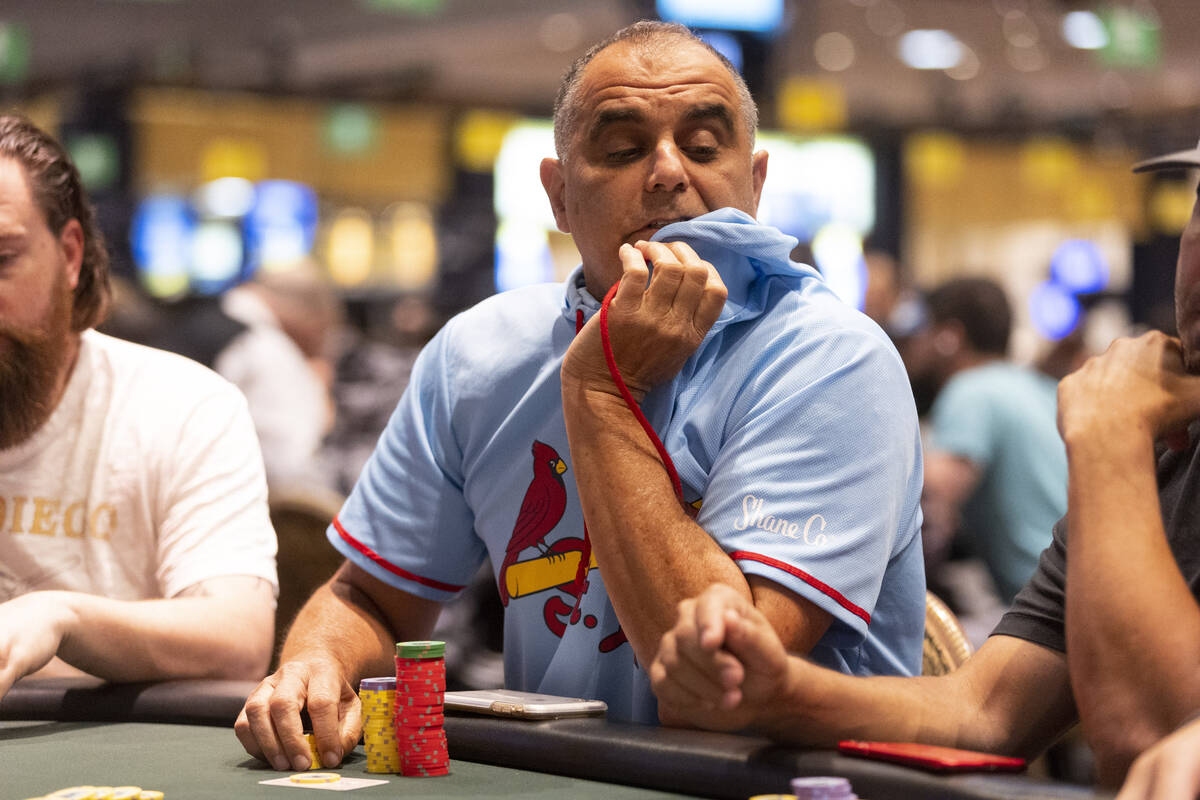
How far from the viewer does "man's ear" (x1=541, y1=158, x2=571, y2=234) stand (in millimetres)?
2326

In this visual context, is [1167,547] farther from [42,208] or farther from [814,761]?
[42,208]

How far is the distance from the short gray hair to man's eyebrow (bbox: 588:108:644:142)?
5 centimetres

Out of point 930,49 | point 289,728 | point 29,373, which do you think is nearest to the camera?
point 289,728

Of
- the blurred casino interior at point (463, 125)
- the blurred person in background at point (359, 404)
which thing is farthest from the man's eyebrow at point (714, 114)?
the blurred casino interior at point (463, 125)

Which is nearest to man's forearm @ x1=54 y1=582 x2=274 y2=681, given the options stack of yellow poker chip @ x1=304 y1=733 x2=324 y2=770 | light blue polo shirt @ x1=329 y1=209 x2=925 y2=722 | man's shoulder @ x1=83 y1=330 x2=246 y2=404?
light blue polo shirt @ x1=329 y1=209 x2=925 y2=722

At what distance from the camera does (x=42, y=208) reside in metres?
2.64

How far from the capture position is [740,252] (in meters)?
2.02

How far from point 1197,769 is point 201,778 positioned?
110 cm

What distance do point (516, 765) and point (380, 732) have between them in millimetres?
170

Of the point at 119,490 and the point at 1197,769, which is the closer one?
the point at 1197,769

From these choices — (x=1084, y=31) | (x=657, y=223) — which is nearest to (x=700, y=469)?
(x=657, y=223)

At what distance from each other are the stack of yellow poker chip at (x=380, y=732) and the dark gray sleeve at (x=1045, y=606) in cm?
79

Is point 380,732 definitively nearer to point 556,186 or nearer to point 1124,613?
point 1124,613

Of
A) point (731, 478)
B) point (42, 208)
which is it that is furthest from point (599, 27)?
→ point (731, 478)
